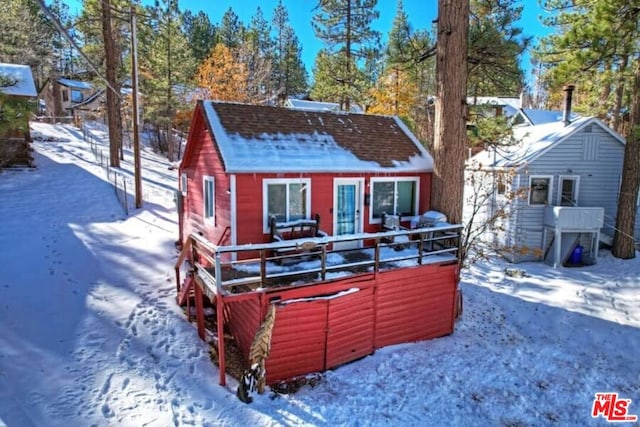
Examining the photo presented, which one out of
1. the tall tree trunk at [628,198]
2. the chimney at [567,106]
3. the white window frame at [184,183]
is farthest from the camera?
the chimney at [567,106]

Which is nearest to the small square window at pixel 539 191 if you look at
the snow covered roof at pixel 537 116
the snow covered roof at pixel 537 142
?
the snow covered roof at pixel 537 142

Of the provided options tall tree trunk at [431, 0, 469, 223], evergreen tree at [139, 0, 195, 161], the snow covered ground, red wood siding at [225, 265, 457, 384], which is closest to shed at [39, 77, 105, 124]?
evergreen tree at [139, 0, 195, 161]

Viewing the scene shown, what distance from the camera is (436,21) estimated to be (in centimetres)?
923

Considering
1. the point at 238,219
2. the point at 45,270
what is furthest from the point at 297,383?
the point at 45,270

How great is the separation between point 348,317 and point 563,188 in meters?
12.3

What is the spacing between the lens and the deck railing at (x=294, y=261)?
613 cm

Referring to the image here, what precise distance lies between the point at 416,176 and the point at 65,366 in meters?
8.52

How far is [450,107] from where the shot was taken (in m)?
9.23

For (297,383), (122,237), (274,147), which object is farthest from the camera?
(122,237)

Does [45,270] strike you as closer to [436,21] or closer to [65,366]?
[65,366]

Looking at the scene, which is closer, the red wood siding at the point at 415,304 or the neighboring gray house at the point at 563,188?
the red wood siding at the point at 415,304

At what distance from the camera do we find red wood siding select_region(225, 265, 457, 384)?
20.9 feet

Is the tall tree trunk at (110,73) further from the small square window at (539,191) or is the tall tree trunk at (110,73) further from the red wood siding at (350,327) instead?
the small square window at (539,191)

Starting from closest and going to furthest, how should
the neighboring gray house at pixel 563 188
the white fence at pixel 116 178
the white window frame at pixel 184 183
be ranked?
the white window frame at pixel 184 183 < the neighboring gray house at pixel 563 188 < the white fence at pixel 116 178
